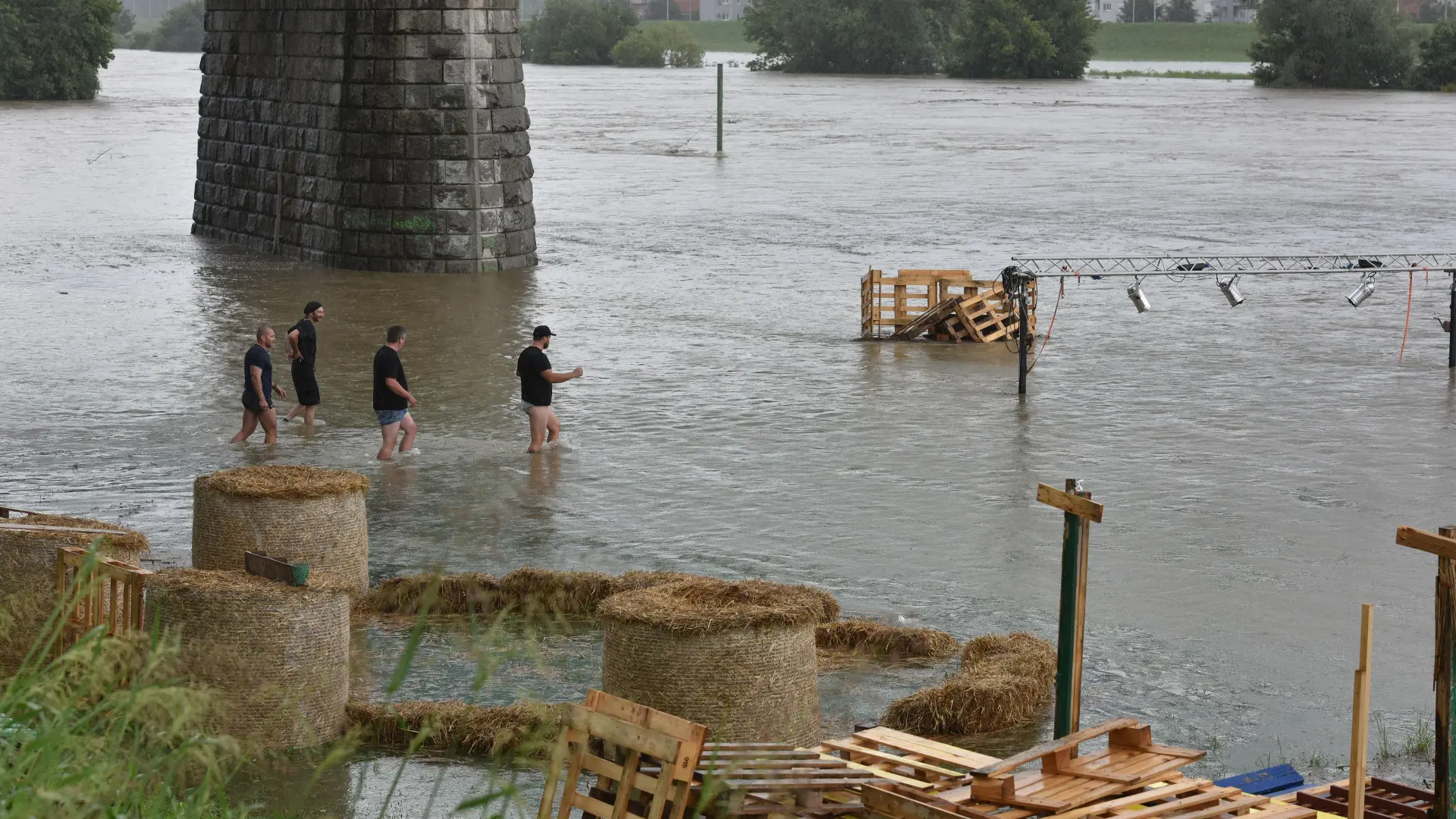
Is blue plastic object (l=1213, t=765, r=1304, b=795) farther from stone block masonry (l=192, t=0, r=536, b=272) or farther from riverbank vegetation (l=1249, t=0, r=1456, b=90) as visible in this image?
riverbank vegetation (l=1249, t=0, r=1456, b=90)

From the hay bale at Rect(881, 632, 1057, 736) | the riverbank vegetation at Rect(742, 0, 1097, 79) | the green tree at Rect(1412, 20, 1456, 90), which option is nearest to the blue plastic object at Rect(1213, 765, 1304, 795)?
the hay bale at Rect(881, 632, 1057, 736)

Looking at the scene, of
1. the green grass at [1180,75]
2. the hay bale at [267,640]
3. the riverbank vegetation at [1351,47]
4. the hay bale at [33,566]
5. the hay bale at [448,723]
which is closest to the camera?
the hay bale at [267,640]

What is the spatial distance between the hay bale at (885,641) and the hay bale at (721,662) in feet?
7.70

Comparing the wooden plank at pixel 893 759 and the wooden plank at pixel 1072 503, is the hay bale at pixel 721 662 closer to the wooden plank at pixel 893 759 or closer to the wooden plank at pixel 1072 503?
the wooden plank at pixel 893 759

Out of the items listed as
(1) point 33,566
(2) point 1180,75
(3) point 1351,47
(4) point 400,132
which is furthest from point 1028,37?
(1) point 33,566

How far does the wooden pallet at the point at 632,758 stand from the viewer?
852cm

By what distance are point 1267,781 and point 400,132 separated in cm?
2842

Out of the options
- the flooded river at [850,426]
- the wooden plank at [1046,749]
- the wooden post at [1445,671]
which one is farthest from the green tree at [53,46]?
the wooden post at [1445,671]

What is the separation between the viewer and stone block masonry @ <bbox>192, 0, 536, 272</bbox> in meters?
35.6

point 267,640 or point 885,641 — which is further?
point 885,641

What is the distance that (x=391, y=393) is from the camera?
1961cm

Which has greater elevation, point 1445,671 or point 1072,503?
point 1072,503

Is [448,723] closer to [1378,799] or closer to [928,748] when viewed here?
[928,748]

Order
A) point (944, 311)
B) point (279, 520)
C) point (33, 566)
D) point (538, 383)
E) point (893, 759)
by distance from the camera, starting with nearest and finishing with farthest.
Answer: point (893, 759) < point (33, 566) < point (279, 520) < point (538, 383) < point (944, 311)
